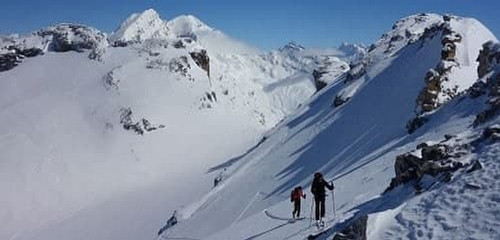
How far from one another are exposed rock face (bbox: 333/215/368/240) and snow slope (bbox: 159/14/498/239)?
9.09 feet

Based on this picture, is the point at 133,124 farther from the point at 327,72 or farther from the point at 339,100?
the point at 339,100

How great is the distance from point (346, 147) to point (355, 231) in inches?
1330

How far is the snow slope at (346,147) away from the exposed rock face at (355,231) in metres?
2.77

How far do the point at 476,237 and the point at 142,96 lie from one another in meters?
102

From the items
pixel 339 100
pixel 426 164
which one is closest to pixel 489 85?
pixel 426 164

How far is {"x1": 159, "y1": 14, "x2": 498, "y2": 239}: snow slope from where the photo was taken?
108 feet

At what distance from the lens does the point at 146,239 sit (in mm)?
68875

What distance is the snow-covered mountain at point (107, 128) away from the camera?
8638cm

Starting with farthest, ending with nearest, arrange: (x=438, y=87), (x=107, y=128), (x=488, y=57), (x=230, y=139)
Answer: (x=230, y=139) < (x=107, y=128) < (x=438, y=87) < (x=488, y=57)

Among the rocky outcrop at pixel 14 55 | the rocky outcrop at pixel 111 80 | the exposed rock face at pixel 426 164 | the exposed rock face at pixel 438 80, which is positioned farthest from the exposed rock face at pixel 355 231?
the rocky outcrop at pixel 14 55

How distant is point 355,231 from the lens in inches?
739

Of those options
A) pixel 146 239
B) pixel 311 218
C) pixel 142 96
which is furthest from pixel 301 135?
pixel 142 96

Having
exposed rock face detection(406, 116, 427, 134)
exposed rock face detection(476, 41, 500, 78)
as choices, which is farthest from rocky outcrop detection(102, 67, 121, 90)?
exposed rock face detection(406, 116, 427, 134)

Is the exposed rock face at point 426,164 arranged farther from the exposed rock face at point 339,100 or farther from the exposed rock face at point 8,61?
the exposed rock face at point 8,61
